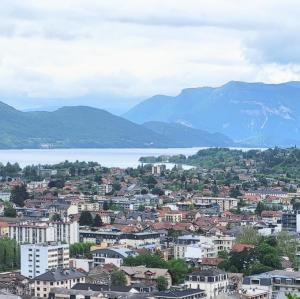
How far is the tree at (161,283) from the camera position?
25766mm

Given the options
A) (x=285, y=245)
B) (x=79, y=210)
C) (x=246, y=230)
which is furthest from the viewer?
(x=79, y=210)

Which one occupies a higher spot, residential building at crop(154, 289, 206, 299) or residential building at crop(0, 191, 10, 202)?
residential building at crop(0, 191, 10, 202)

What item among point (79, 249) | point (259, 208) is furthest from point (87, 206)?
point (79, 249)

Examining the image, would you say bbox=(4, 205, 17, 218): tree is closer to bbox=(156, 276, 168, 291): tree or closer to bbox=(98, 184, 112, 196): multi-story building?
bbox=(98, 184, 112, 196): multi-story building

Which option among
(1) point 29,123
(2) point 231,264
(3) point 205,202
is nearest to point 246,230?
(2) point 231,264

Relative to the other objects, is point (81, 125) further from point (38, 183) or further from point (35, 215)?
point (35, 215)

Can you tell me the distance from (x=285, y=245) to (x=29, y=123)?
146 metres

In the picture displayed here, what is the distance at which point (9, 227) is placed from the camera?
3628 cm

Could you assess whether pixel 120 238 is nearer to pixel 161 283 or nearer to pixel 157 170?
pixel 161 283

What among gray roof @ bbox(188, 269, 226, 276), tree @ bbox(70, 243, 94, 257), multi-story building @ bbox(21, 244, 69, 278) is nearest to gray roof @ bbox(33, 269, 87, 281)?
multi-story building @ bbox(21, 244, 69, 278)

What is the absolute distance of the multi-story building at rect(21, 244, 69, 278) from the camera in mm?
29453

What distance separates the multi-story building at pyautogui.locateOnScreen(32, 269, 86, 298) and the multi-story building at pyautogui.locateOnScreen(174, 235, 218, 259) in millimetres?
6103

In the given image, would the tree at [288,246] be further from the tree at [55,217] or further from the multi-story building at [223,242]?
the tree at [55,217]

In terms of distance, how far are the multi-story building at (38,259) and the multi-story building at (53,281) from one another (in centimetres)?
276
